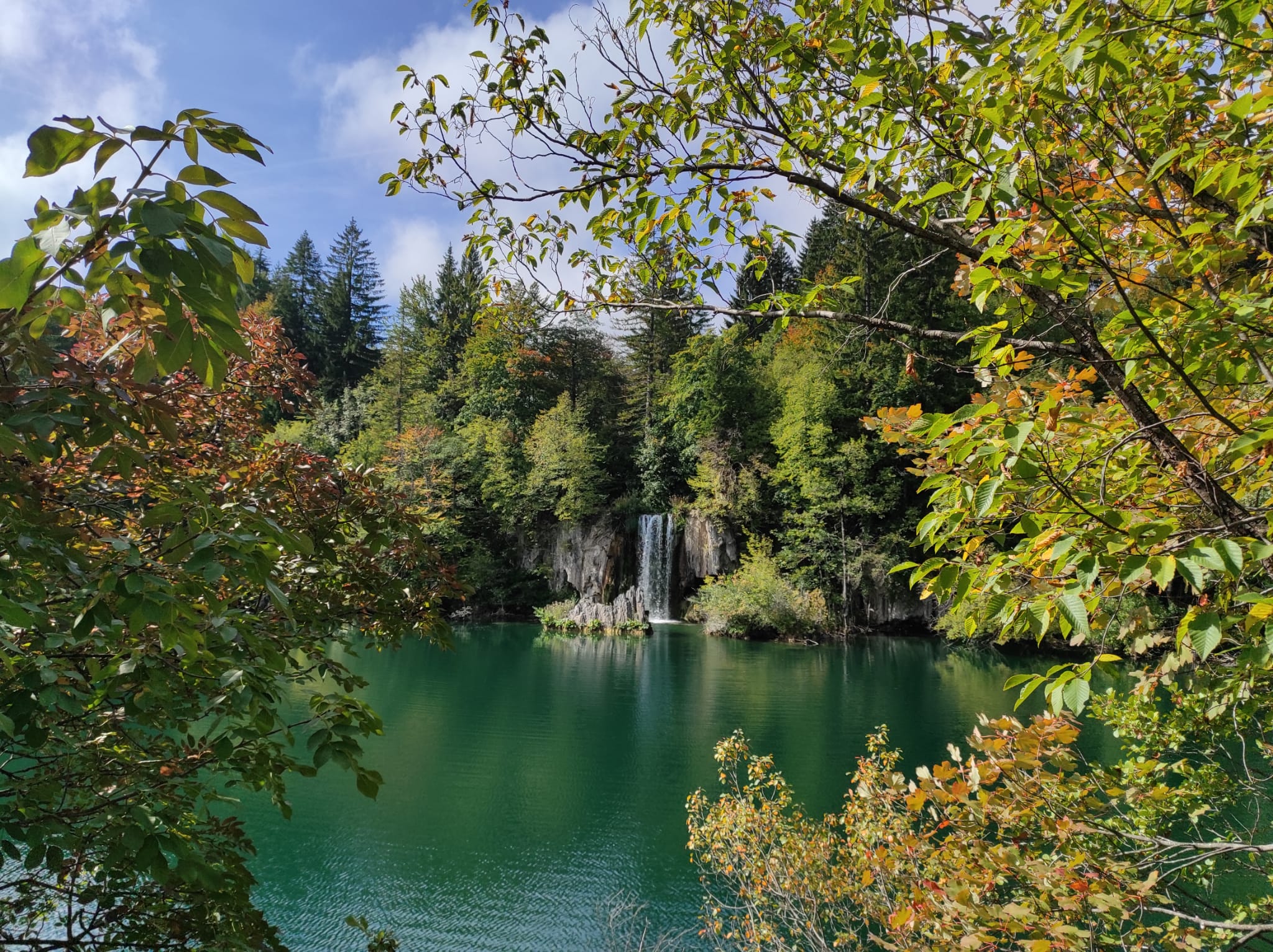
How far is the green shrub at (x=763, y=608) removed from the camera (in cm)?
2502

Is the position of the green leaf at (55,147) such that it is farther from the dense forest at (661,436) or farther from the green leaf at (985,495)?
the dense forest at (661,436)

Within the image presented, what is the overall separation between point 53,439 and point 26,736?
0.71 meters

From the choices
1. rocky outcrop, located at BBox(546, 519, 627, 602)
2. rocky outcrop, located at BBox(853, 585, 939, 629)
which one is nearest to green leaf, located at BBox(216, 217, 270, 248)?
rocky outcrop, located at BBox(853, 585, 939, 629)

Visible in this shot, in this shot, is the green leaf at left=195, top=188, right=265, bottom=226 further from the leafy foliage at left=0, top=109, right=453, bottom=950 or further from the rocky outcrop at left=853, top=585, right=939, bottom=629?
the rocky outcrop at left=853, top=585, right=939, bottom=629

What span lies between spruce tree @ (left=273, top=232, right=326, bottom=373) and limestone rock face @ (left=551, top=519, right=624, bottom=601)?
25.9 metres

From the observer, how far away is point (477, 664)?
19016mm

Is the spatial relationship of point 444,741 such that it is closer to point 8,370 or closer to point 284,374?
point 284,374

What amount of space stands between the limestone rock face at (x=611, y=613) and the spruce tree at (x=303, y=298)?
29404mm

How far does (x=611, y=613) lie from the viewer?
90.2 ft

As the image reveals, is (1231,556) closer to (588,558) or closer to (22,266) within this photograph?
(22,266)

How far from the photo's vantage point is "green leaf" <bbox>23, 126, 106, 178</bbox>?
1.02m

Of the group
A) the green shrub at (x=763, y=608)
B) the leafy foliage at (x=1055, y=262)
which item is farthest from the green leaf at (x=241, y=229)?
the green shrub at (x=763, y=608)

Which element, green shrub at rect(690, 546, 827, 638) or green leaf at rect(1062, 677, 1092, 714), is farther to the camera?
green shrub at rect(690, 546, 827, 638)

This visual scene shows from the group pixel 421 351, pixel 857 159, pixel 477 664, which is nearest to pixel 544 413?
pixel 421 351
